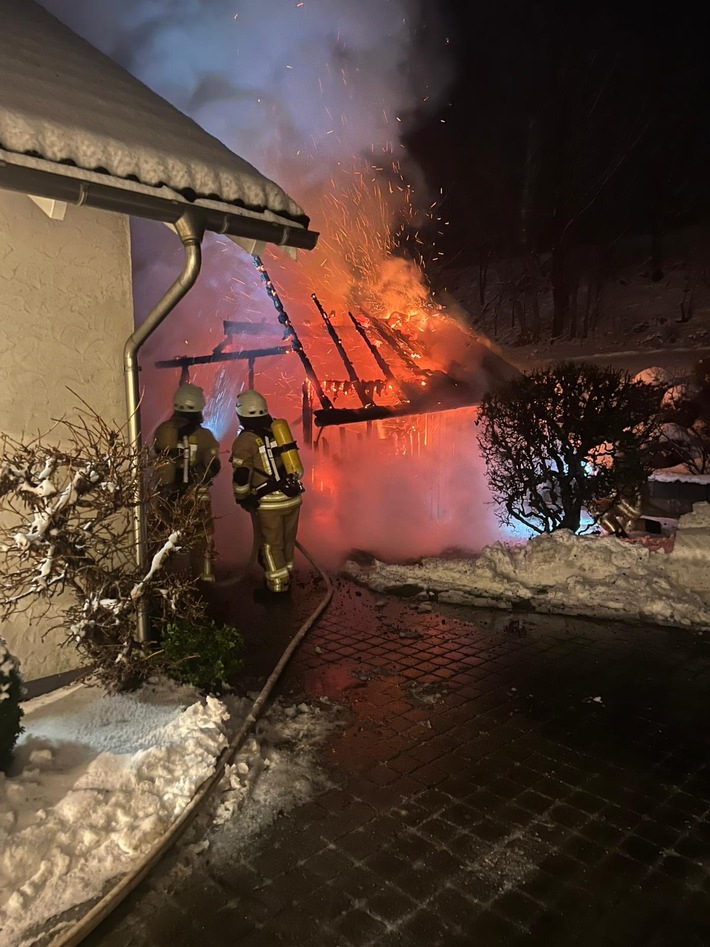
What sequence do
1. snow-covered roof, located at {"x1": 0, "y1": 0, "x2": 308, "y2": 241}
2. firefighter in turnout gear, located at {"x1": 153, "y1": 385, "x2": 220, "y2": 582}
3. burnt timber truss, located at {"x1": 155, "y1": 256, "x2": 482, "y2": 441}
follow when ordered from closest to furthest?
1. snow-covered roof, located at {"x1": 0, "y1": 0, "x2": 308, "y2": 241}
2. firefighter in turnout gear, located at {"x1": 153, "y1": 385, "x2": 220, "y2": 582}
3. burnt timber truss, located at {"x1": 155, "y1": 256, "x2": 482, "y2": 441}

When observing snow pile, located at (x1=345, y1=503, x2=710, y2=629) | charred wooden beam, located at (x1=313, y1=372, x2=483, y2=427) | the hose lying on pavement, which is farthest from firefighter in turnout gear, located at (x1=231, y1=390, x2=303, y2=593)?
charred wooden beam, located at (x1=313, y1=372, x2=483, y2=427)

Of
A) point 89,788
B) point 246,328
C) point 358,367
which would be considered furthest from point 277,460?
point 358,367

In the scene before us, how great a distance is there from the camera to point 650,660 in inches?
206

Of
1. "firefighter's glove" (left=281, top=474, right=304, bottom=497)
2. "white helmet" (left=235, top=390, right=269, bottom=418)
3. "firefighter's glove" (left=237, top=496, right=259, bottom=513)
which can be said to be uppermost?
"white helmet" (left=235, top=390, right=269, bottom=418)

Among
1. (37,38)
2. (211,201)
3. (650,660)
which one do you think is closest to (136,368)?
(211,201)

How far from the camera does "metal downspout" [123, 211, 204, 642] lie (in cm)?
443

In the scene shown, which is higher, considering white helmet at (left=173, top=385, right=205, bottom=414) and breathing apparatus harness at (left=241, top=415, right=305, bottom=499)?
white helmet at (left=173, top=385, right=205, bottom=414)

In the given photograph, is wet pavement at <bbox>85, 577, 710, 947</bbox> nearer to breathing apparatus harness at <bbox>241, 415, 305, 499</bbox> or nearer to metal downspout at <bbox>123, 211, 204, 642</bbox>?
metal downspout at <bbox>123, 211, 204, 642</bbox>

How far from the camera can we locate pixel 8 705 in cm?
322

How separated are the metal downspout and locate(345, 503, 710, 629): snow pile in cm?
338

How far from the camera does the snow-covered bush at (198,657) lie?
4457 millimetres

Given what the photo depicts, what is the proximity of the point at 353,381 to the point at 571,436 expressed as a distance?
19.5 feet

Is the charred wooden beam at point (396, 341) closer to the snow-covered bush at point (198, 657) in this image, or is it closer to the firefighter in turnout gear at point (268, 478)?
the firefighter in turnout gear at point (268, 478)

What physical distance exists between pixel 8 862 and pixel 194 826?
84cm
